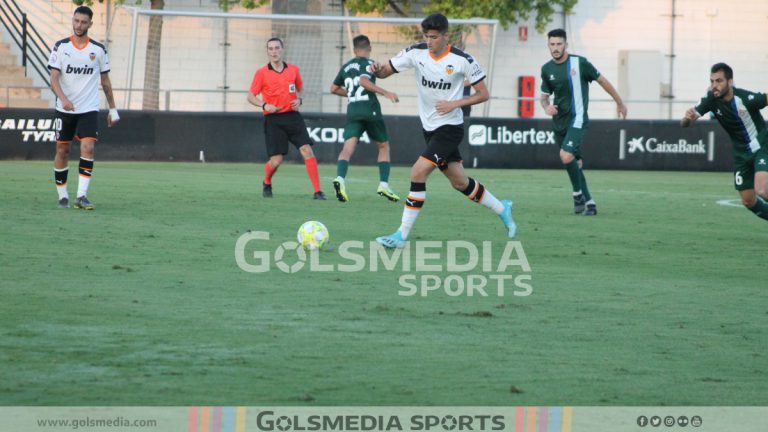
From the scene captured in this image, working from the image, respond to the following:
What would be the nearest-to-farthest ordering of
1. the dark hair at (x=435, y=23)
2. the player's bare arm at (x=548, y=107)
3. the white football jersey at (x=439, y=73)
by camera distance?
the dark hair at (x=435, y=23) → the white football jersey at (x=439, y=73) → the player's bare arm at (x=548, y=107)

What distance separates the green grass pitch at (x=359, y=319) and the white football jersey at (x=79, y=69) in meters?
1.30

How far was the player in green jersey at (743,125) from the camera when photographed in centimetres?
1157

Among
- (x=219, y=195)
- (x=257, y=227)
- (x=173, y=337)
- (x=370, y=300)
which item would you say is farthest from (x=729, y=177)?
(x=173, y=337)

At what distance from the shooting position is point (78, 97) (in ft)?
43.9

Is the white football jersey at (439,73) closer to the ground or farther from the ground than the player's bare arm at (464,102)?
farther from the ground

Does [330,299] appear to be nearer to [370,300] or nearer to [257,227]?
[370,300]

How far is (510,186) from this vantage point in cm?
1991

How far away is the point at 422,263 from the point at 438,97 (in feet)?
6.92
